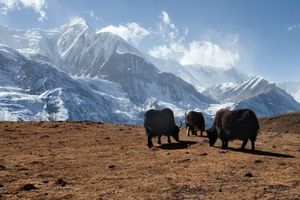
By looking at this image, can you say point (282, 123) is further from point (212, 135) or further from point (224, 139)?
point (224, 139)

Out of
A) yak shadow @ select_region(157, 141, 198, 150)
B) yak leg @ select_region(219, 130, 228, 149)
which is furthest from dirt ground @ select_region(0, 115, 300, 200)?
yak leg @ select_region(219, 130, 228, 149)

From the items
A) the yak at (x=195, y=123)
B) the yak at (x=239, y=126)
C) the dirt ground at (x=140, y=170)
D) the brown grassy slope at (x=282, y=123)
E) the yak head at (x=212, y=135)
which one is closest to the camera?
the dirt ground at (x=140, y=170)

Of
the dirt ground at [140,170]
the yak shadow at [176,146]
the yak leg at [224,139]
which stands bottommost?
the dirt ground at [140,170]

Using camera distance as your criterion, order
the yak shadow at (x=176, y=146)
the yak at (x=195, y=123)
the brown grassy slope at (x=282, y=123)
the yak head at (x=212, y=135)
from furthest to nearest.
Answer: the brown grassy slope at (x=282, y=123) < the yak at (x=195, y=123) < the yak head at (x=212, y=135) < the yak shadow at (x=176, y=146)

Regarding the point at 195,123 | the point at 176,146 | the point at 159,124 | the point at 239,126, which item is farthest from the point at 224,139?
the point at 195,123

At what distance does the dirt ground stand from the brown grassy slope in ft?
104

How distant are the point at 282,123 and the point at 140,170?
51.7 m

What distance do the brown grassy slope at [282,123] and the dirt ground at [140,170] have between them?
31.6 meters

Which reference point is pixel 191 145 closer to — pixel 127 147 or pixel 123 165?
pixel 127 147

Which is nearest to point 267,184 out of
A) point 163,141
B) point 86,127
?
point 163,141

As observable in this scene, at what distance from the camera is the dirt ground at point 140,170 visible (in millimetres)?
19094

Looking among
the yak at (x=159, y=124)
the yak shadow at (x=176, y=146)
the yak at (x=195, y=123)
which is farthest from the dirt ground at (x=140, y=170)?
the yak at (x=195, y=123)

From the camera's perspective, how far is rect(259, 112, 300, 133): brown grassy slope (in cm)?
6988

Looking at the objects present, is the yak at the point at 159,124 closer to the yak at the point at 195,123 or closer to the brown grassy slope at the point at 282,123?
the yak at the point at 195,123
